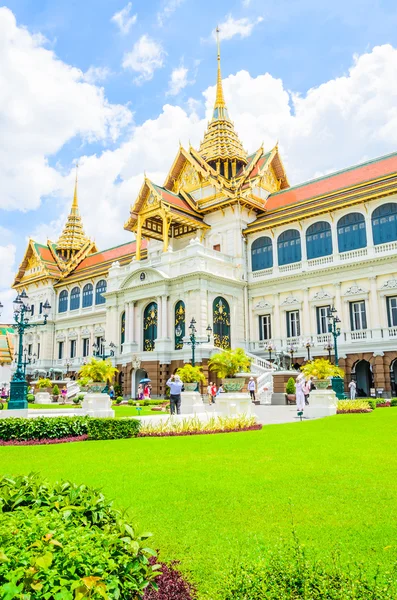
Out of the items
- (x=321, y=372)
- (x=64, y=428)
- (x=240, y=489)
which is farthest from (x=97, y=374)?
(x=240, y=489)

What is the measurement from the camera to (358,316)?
103ft

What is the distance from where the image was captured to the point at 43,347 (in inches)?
2109

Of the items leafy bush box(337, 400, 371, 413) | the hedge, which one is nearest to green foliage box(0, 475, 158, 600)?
the hedge

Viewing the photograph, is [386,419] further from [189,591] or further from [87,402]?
[189,591]

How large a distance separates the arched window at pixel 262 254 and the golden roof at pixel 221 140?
9.90m

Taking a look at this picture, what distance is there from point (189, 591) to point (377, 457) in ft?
19.5

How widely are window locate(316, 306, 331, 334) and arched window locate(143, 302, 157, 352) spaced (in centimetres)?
1234

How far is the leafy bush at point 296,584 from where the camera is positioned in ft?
8.81

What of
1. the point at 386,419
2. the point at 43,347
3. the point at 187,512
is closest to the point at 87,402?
the point at 386,419

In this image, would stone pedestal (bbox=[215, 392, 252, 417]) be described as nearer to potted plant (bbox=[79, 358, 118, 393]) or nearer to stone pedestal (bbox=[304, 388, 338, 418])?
stone pedestal (bbox=[304, 388, 338, 418])

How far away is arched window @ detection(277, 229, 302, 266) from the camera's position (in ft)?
115

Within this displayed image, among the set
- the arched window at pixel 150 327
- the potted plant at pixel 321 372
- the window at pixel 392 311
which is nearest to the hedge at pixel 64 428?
the potted plant at pixel 321 372

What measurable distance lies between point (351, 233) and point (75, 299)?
109 feet

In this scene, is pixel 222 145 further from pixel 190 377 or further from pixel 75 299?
pixel 190 377
